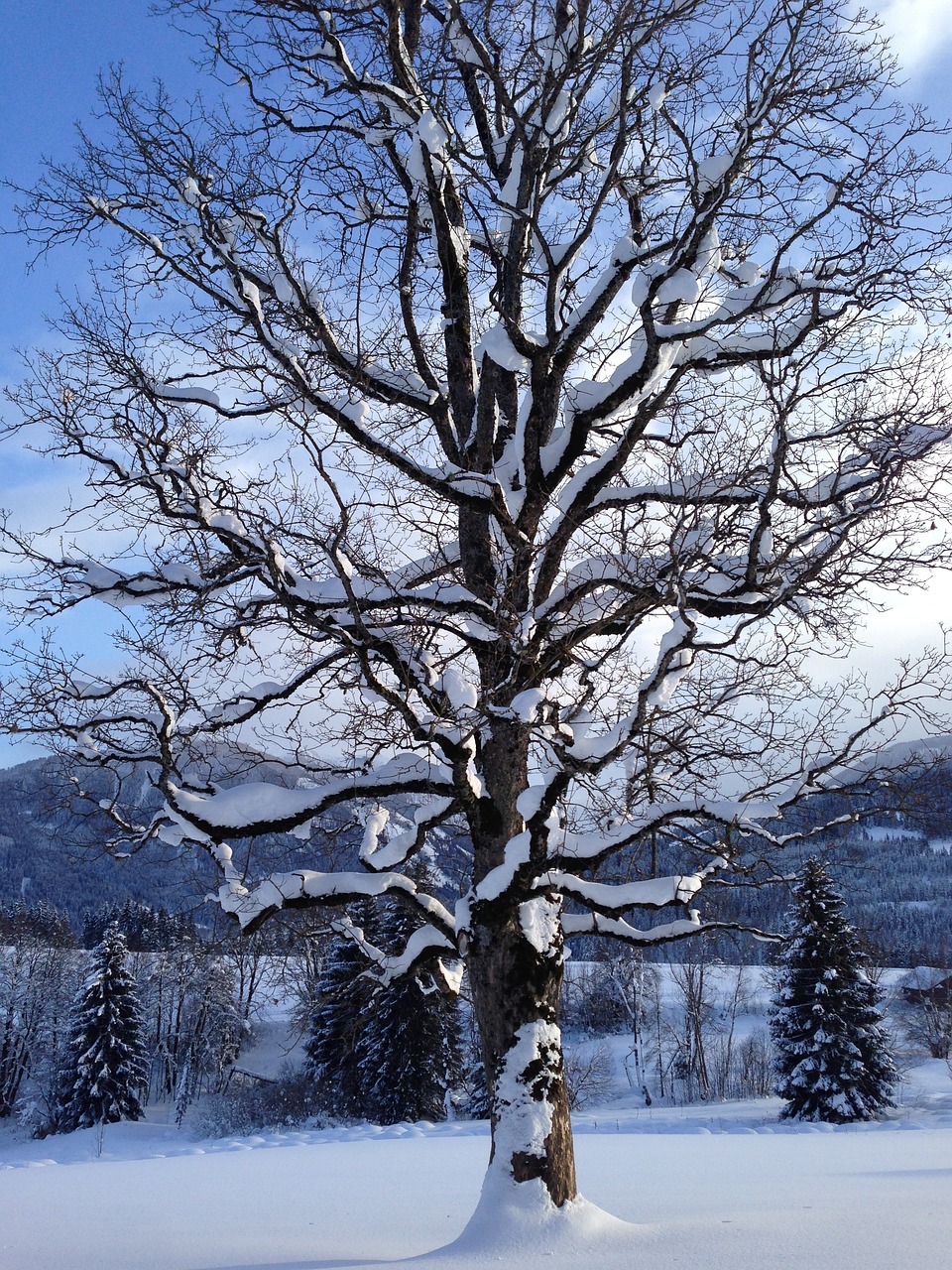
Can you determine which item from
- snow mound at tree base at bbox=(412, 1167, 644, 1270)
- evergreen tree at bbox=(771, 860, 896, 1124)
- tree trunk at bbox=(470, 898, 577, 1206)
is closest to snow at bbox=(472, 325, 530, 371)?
tree trunk at bbox=(470, 898, 577, 1206)

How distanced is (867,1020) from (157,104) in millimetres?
27743

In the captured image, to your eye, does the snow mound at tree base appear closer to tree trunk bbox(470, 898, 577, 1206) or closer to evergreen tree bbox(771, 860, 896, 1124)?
tree trunk bbox(470, 898, 577, 1206)

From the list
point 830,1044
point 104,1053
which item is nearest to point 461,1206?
point 830,1044

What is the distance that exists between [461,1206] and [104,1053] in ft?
129

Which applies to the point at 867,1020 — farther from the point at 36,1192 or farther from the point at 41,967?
the point at 41,967

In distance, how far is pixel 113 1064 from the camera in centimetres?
3925

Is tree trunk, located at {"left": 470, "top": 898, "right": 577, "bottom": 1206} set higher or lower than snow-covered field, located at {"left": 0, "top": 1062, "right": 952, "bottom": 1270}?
higher

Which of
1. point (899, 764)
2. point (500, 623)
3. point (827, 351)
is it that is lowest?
point (899, 764)

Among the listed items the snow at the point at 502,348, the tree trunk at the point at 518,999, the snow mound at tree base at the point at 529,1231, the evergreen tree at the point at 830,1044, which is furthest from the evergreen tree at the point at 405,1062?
the snow at the point at 502,348

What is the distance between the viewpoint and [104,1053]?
128ft

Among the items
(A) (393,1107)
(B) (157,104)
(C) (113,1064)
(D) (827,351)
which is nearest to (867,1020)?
(A) (393,1107)

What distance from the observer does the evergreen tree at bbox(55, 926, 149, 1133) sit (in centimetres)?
3862

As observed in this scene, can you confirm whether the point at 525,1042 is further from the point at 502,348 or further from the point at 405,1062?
Result: the point at 405,1062

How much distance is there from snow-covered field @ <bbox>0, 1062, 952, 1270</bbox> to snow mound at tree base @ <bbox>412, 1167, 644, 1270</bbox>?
0.02 m
